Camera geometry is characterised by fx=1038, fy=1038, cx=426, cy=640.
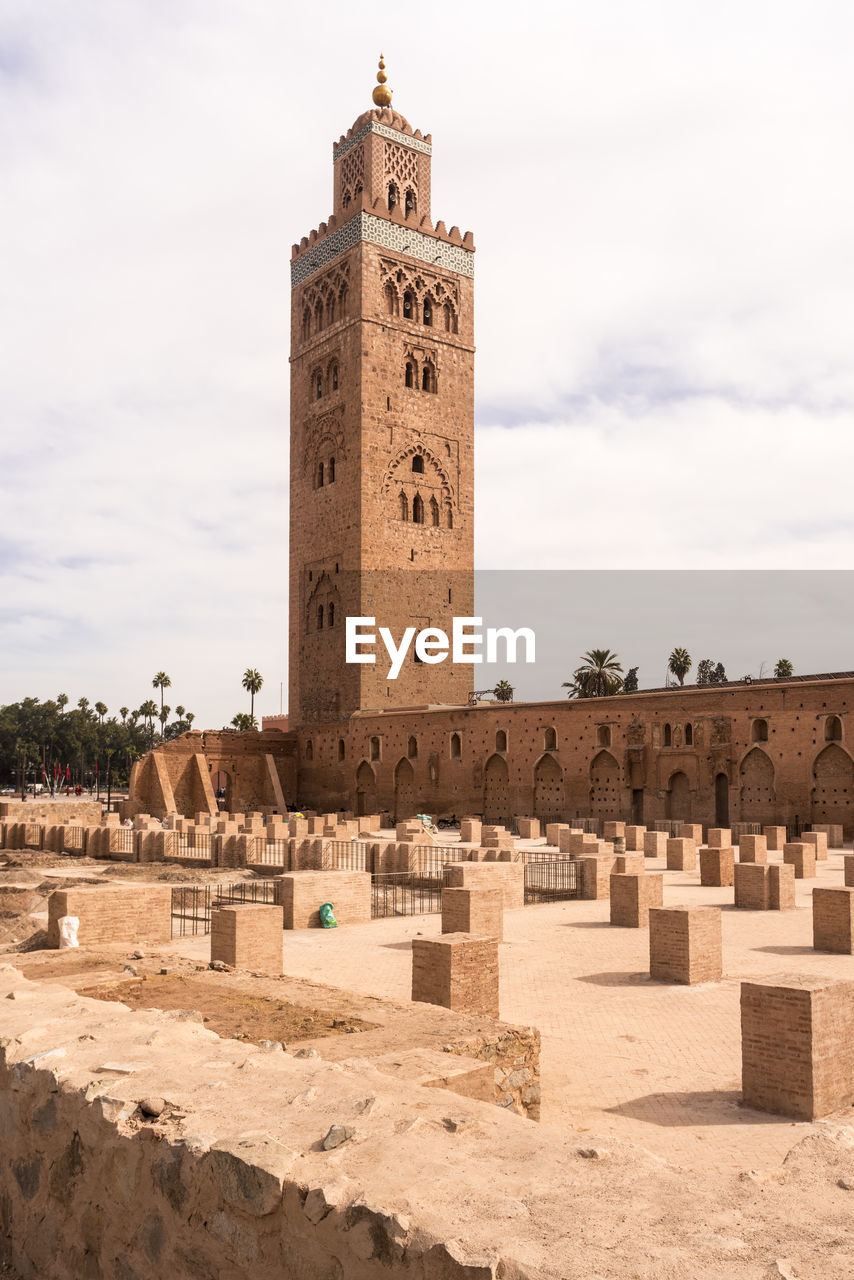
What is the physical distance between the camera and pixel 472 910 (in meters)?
11.0

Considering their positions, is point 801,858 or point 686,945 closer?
point 686,945

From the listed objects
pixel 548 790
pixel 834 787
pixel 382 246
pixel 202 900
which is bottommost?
pixel 202 900

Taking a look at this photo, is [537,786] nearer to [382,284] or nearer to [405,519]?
[405,519]

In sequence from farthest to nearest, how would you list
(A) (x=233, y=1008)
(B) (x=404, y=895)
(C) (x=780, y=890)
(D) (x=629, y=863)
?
1. (D) (x=629, y=863)
2. (B) (x=404, y=895)
3. (C) (x=780, y=890)
4. (A) (x=233, y=1008)

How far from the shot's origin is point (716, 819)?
28.7 meters

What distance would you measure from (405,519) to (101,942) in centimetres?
3375

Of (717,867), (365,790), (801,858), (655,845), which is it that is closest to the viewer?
(717,867)

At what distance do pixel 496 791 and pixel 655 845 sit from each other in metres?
11.9

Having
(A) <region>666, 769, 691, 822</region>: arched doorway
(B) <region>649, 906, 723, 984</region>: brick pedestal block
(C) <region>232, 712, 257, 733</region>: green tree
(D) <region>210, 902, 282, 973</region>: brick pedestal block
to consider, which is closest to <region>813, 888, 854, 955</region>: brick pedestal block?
(B) <region>649, 906, 723, 984</region>: brick pedestal block

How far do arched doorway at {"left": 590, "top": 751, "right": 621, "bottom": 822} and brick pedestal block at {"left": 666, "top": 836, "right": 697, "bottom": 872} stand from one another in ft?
34.8

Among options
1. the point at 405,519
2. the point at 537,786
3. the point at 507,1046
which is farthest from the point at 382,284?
the point at 507,1046

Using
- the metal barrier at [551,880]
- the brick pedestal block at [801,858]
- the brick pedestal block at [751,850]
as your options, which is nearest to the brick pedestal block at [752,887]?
the metal barrier at [551,880]

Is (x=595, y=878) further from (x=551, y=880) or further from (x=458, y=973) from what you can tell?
(x=458, y=973)

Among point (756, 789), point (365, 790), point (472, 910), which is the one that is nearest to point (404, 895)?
point (472, 910)
